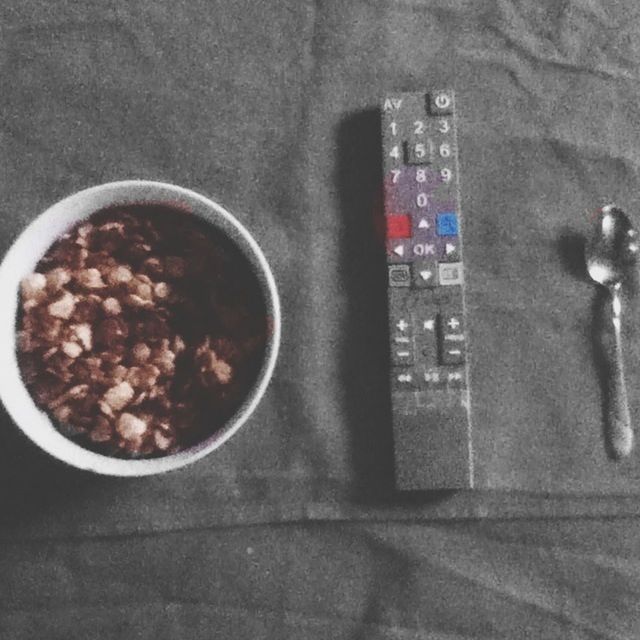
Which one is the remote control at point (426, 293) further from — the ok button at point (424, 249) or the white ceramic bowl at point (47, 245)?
the white ceramic bowl at point (47, 245)

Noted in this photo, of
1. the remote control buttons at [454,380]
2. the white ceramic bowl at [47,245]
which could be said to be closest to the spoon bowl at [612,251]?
the remote control buttons at [454,380]

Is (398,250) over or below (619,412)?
over

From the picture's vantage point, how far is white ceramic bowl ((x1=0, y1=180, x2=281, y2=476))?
0.51m

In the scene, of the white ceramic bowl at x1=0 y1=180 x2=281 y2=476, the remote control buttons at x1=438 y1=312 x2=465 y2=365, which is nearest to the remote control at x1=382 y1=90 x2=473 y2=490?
the remote control buttons at x1=438 y1=312 x2=465 y2=365

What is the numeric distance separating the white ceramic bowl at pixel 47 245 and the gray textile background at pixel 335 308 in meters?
0.08

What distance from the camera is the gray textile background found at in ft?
1.94

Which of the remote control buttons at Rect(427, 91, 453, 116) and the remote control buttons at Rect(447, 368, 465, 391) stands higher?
the remote control buttons at Rect(427, 91, 453, 116)

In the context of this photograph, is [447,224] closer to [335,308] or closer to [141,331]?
[335,308]

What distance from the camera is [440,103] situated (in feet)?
1.95

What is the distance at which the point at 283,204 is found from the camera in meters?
0.61

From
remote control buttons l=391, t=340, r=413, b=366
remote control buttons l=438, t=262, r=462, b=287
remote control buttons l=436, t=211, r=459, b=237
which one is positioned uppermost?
remote control buttons l=436, t=211, r=459, b=237

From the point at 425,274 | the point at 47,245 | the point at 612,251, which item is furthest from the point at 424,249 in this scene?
the point at 47,245

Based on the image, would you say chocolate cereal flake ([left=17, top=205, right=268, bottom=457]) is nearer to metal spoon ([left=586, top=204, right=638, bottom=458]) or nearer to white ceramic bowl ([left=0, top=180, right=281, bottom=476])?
white ceramic bowl ([left=0, top=180, right=281, bottom=476])

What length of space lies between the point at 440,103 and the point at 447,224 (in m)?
0.08
